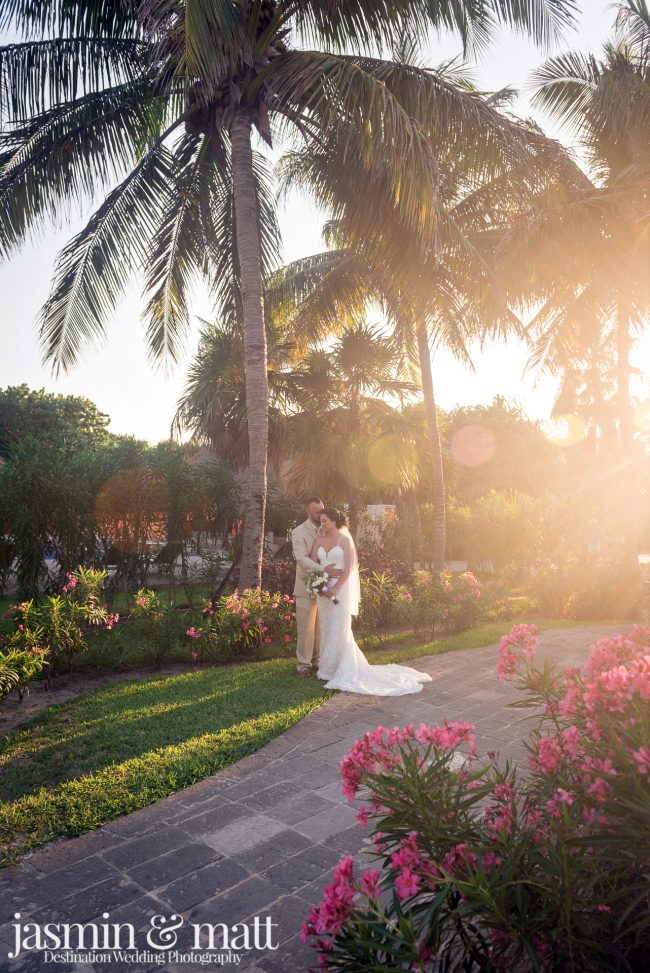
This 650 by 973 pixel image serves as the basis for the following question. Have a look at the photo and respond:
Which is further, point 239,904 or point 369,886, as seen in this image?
point 239,904

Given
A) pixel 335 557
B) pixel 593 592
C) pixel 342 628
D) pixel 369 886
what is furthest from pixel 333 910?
pixel 593 592

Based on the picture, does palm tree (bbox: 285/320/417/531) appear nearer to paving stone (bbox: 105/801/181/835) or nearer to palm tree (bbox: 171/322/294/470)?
palm tree (bbox: 171/322/294/470)

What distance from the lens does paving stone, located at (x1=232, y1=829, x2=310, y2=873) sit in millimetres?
3373

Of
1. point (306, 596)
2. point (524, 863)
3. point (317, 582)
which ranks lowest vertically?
point (306, 596)

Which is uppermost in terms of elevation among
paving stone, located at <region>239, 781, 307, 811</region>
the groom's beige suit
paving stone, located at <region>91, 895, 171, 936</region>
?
the groom's beige suit

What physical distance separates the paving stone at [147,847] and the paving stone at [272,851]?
396 millimetres

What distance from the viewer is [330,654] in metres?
7.66

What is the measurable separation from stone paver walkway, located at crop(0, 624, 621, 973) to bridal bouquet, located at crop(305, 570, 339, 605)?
259 centimetres

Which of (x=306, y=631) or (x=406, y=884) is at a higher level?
(x=406, y=884)

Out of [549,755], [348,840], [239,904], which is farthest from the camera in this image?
[348,840]

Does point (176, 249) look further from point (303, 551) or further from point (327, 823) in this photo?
point (327, 823)

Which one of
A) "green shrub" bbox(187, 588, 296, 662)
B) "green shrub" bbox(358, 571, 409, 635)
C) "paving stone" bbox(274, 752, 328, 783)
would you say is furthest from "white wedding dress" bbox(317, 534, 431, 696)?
"green shrub" bbox(358, 571, 409, 635)

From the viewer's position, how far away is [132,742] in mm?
5453

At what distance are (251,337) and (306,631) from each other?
4292mm
